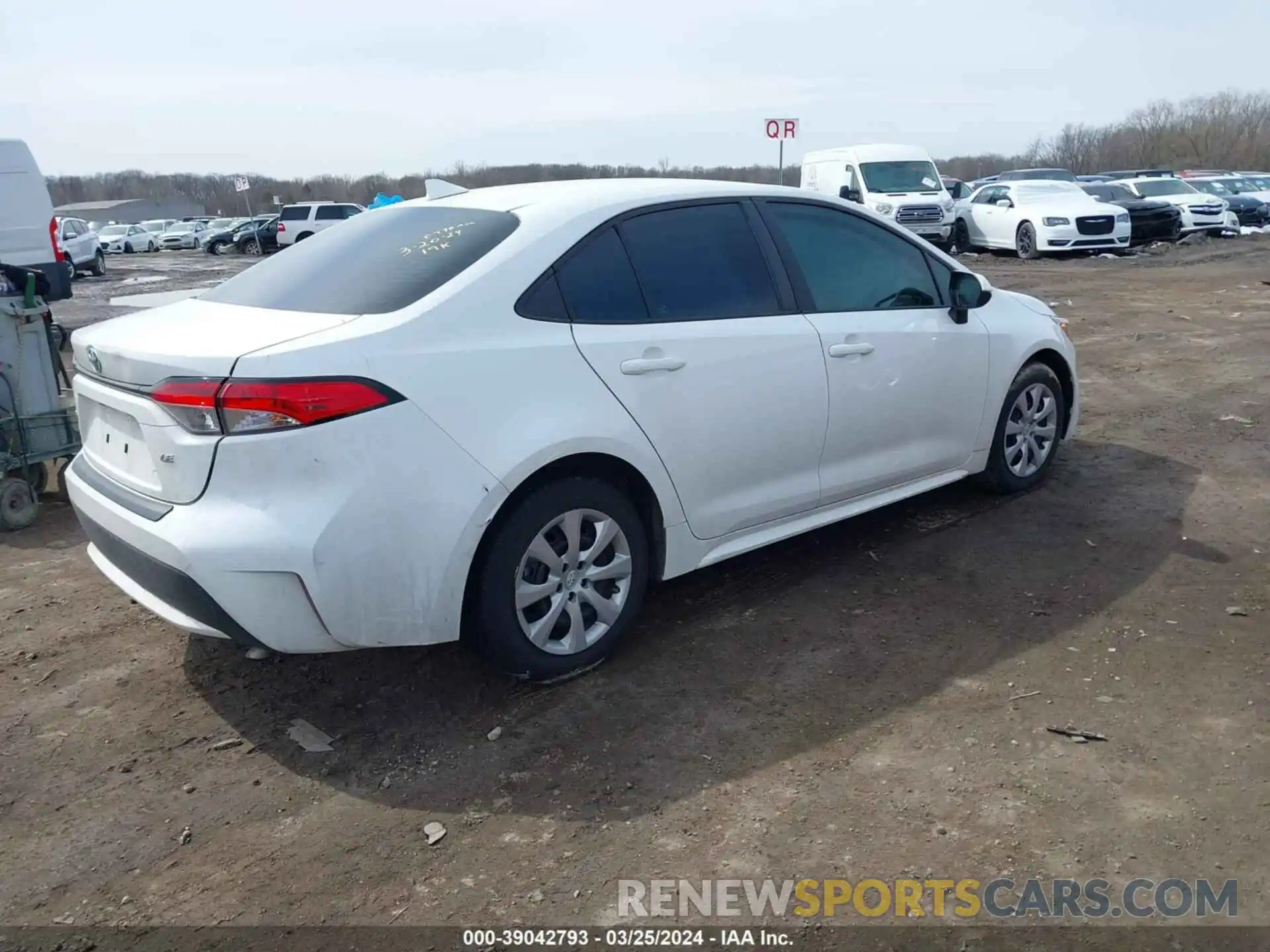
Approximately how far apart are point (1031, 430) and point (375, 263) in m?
3.60

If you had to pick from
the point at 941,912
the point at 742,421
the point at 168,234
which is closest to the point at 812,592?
the point at 742,421

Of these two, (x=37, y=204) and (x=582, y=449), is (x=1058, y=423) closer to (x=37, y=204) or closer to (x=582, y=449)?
(x=582, y=449)

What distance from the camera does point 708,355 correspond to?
3830 mm

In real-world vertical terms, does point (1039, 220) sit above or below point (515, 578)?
above

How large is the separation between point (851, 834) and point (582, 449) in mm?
1466

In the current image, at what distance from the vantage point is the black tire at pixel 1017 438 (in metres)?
5.27

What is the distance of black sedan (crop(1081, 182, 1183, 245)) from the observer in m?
21.9

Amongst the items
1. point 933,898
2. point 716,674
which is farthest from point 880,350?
point 933,898

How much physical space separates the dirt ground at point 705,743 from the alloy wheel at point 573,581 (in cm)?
21

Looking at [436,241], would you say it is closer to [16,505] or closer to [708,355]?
[708,355]

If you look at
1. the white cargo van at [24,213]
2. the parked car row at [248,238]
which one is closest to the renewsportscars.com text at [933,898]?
the white cargo van at [24,213]

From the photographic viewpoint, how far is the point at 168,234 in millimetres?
47531

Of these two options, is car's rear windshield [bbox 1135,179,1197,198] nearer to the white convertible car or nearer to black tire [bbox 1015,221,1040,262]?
the white convertible car

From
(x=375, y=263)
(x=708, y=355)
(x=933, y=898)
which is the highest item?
(x=375, y=263)
